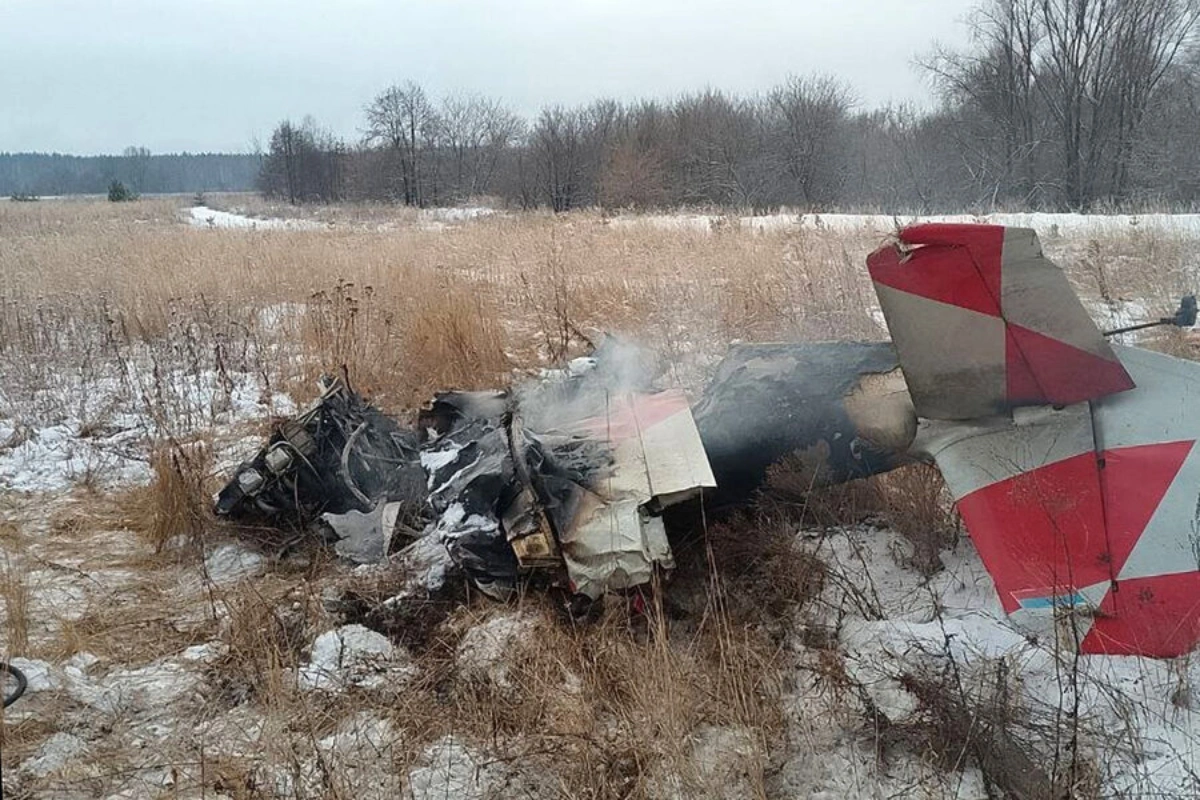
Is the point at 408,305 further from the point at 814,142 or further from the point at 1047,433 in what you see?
the point at 814,142

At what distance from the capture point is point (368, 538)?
3584 millimetres

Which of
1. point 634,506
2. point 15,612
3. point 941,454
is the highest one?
point 941,454

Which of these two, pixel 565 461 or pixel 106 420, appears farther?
pixel 106 420

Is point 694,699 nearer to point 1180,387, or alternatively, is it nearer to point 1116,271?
point 1180,387

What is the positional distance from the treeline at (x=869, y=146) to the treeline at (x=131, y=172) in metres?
61.9

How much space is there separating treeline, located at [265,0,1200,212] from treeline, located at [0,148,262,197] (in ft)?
203

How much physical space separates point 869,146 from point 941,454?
37.1 m

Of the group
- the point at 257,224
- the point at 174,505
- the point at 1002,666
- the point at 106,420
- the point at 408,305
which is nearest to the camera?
the point at 1002,666

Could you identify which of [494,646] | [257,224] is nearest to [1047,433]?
[494,646]

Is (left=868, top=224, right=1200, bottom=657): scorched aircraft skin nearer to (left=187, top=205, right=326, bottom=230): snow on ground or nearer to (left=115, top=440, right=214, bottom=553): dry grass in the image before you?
(left=115, top=440, right=214, bottom=553): dry grass

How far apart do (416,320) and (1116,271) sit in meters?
7.18

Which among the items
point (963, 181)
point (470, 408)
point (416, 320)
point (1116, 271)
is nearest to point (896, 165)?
point (963, 181)

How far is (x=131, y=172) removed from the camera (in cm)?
11988

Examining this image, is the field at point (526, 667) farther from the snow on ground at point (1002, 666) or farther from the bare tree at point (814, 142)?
the bare tree at point (814, 142)
